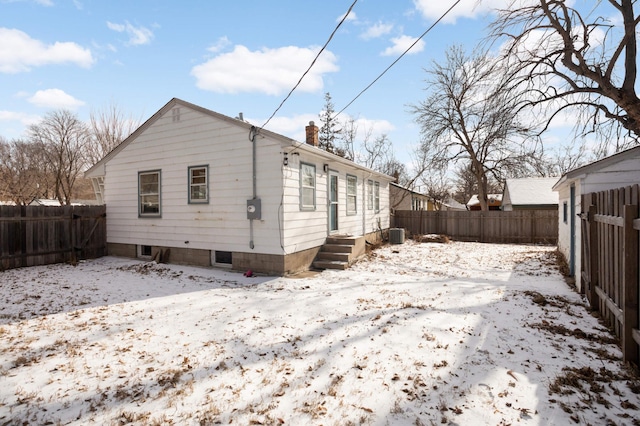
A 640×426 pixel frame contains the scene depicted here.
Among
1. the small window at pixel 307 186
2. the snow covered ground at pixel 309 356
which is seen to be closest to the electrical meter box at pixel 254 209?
the small window at pixel 307 186

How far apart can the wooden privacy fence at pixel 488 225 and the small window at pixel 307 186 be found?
36.2 ft

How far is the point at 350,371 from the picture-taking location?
3.55m

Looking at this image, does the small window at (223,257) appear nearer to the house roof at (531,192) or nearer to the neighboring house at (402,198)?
the neighboring house at (402,198)

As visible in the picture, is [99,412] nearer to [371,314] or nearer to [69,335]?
[69,335]

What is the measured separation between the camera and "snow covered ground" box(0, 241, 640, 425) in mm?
2852

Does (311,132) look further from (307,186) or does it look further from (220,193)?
(220,193)

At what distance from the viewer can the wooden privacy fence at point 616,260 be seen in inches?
135

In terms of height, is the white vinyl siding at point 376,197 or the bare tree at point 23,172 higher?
the bare tree at point 23,172

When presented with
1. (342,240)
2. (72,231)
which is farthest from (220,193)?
(72,231)

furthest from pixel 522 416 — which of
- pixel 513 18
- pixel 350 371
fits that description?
pixel 513 18

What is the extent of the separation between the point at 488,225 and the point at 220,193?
14.8 meters

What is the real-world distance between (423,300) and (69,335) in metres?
→ 5.83

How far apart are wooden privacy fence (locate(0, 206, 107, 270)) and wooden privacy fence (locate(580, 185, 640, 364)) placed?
527 inches

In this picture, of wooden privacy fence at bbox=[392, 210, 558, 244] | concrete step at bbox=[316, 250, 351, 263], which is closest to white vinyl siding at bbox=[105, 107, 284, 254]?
concrete step at bbox=[316, 250, 351, 263]
